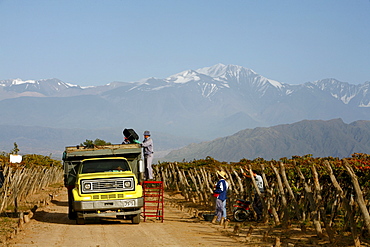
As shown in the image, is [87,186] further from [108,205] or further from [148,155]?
[148,155]

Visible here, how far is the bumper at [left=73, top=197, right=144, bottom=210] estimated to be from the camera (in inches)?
709

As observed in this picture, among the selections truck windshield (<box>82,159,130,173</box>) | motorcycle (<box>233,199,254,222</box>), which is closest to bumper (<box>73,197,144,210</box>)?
truck windshield (<box>82,159,130,173</box>)

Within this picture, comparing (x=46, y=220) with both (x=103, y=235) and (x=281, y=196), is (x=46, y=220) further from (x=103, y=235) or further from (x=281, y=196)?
(x=281, y=196)

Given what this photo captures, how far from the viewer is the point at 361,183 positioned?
61.6 ft

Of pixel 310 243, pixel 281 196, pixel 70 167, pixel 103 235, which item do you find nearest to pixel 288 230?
pixel 281 196

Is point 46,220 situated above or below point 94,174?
below

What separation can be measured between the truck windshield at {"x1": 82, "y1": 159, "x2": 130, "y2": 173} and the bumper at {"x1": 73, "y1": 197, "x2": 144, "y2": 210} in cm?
139

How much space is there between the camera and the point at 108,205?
1812cm

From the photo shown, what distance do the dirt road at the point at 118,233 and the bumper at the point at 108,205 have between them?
53cm

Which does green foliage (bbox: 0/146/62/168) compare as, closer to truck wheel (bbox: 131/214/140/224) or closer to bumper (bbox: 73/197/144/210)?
truck wheel (bbox: 131/214/140/224)

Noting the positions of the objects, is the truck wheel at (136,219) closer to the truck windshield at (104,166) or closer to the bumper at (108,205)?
the bumper at (108,205)

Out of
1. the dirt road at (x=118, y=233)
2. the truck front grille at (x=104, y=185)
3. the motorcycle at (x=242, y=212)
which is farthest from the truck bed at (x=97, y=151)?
the motorcycle at (x=242, y=212)

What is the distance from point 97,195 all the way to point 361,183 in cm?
762

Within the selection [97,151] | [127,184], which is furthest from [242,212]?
[97,151]
